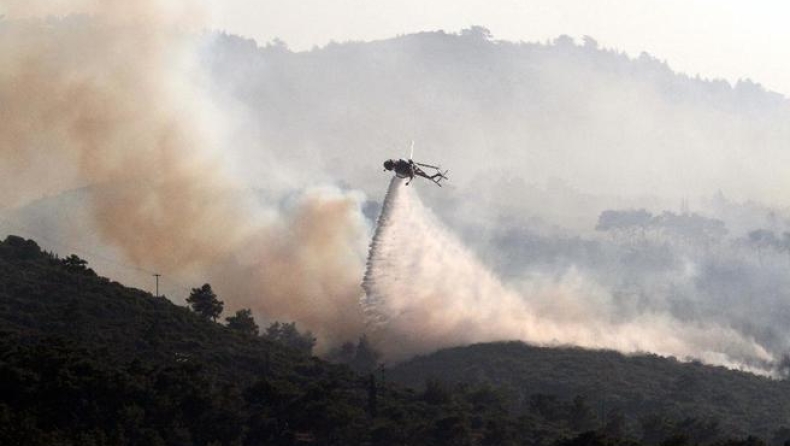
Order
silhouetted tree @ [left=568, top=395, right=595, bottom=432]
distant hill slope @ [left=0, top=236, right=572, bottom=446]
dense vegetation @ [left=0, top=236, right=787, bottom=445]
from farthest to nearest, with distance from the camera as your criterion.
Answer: silhouetted tree @ [left=568, top=395, right=595, bottom=432]
dense vegetation @ [left=0, top=236, right=787, bottom=445]
distant hill slope @ [left=0, top=236, right=572, bottom=446]

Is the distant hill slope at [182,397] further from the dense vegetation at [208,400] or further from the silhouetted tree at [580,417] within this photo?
the silhouetted tree at [580,417]

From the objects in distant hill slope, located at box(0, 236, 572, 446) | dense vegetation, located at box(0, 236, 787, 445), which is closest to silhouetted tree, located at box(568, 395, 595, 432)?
dense vegetation, located at box(0, 236, 787, 445)

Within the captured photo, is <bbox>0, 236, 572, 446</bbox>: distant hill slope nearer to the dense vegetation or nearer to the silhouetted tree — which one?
the dense vegetation

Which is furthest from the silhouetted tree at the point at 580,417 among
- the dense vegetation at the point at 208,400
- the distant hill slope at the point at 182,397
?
the distant hill slope at the point at 182,397

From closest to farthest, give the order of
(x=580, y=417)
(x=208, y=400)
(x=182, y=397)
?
(x=182, y=397) → (x=208, y=400) → (x=580, y=417)

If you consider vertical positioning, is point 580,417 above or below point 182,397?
above

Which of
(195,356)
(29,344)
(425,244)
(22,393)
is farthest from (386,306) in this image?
(22,393)

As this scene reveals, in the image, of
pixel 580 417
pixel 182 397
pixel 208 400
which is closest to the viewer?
pixel 182 397

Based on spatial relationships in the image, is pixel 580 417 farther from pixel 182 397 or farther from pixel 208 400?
pixel 182 397

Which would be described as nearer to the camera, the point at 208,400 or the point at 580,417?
the point at 208,400

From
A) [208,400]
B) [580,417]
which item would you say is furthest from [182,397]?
[580,417]

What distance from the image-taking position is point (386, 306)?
19212 cm

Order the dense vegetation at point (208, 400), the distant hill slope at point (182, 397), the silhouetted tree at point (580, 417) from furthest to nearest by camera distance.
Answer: the silhouetted tree at point (580, 417), the dense vegetation at point (208, 400), the distant hill slope at point (182, 397)

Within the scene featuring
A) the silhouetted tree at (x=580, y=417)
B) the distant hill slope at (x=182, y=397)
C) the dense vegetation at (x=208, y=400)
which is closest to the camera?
the distant hill slope at (x=182, y=397)
